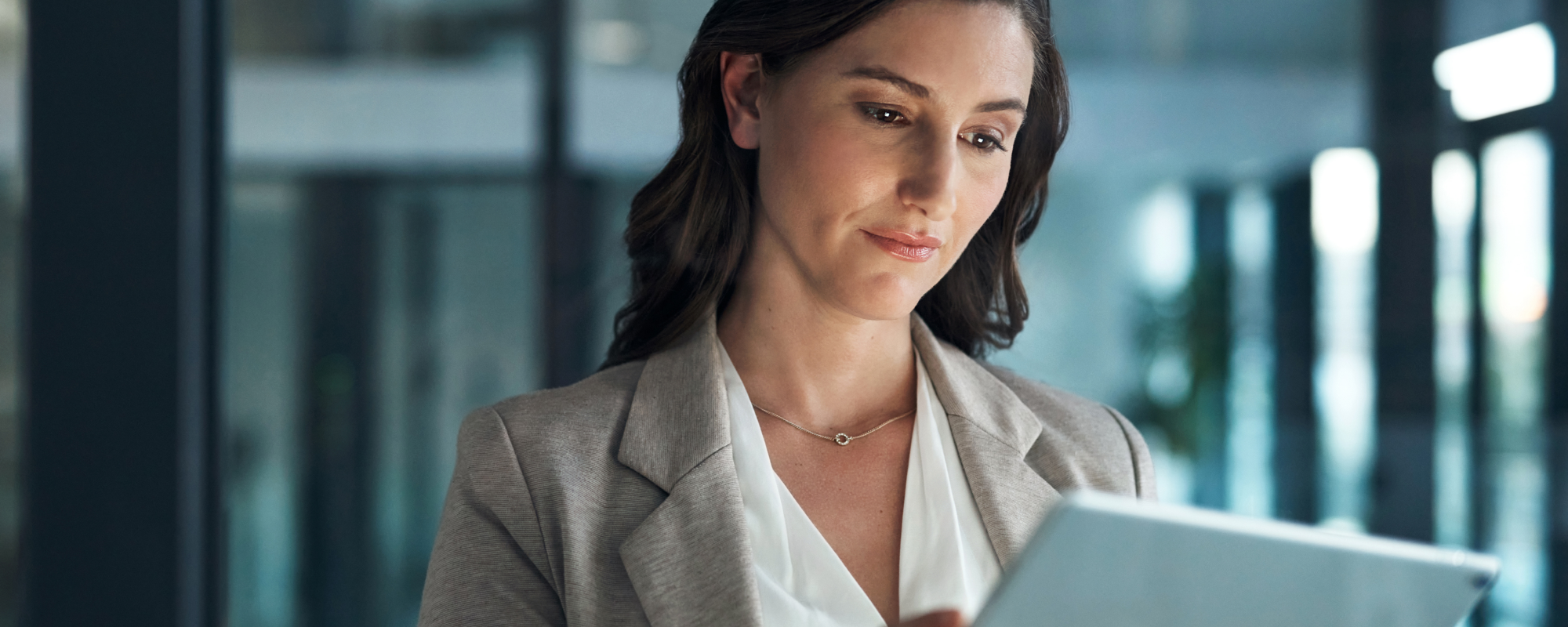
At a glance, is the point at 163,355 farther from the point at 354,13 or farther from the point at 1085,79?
the point at 1085,79

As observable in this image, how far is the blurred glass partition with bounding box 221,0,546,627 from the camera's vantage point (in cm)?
340

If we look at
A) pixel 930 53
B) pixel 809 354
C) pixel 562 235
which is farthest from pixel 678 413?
pixel 562 235

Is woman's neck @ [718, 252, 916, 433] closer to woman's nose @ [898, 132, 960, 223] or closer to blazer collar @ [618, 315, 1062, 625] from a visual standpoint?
blazer collar @ [618, 315, 1062, 625]

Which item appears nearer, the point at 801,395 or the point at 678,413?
the point at 678,413

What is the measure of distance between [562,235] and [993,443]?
7.46 feet

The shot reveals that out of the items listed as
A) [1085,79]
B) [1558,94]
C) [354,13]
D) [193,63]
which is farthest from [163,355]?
[1558,94]

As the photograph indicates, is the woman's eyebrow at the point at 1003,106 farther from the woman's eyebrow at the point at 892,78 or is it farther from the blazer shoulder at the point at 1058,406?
the blazer shoulder at the point at 1058,406

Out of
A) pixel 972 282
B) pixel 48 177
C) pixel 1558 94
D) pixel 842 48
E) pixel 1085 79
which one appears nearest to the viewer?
pixel 842 48

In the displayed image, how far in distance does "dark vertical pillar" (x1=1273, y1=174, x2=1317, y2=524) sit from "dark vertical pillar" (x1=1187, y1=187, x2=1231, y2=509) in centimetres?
17

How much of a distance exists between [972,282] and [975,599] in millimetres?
519

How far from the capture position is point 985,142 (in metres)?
1.27

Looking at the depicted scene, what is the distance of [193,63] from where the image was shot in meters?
1.94

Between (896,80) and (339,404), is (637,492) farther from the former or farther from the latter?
(339,404)

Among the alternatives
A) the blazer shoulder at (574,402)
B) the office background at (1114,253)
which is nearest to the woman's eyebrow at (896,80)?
the blazer shoulder at (574,402)
